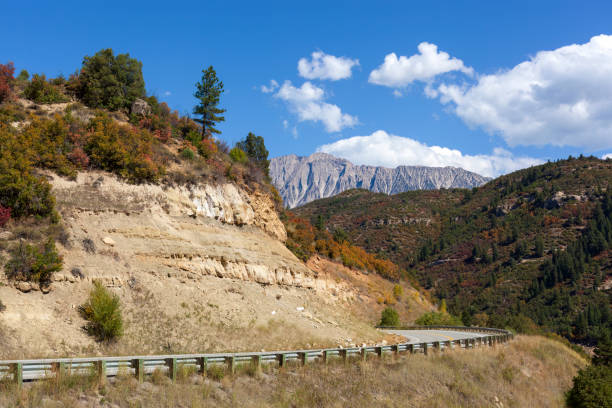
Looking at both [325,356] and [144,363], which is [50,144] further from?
[325,356]

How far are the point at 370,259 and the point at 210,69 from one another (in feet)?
133

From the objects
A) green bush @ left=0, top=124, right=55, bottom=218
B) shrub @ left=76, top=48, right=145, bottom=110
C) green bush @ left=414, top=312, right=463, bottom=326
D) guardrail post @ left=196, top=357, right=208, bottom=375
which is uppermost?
shrub @ left=76, top=48, right=145, bottom=110

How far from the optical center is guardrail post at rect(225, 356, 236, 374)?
15784 mm

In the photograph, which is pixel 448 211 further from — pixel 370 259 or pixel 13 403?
pixel 13 403

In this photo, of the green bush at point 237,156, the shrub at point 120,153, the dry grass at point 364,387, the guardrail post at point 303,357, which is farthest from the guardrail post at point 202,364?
A: the green bush at point 237,156

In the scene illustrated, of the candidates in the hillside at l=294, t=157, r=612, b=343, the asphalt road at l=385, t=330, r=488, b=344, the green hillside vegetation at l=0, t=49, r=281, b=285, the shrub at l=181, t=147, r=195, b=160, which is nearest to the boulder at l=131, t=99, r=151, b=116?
the green hillside vegetation at l=0, t=49, r=281, b=285

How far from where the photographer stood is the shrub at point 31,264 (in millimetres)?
19391

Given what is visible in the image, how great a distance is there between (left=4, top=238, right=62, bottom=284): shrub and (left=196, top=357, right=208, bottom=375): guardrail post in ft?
30.3

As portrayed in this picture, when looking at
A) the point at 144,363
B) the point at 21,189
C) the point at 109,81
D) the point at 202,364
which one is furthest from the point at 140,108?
the point at 144,363

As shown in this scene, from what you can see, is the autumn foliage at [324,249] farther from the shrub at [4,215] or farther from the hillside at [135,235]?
the shrub at [4,215]

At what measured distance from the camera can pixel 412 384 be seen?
20766mm

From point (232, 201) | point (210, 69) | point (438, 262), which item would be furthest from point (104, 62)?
point (438, 262)

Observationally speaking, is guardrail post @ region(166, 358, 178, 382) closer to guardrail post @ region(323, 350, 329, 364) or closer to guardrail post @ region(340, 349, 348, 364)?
guardrail post @ region(323, 350, 329, 364)

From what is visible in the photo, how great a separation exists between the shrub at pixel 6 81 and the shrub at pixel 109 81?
5117mm
